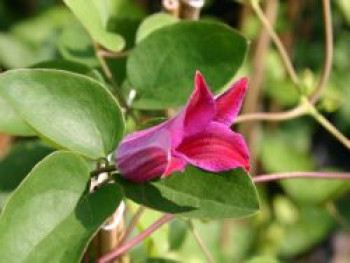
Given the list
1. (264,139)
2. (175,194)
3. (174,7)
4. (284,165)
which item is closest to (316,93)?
(174,7)

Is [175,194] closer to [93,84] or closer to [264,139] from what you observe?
[93,84]

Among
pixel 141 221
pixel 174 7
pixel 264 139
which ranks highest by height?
pixel 174 7

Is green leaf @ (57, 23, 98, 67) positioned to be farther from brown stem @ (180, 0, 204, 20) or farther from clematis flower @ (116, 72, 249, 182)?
clematis flower @ (116, 72, 249, 182)

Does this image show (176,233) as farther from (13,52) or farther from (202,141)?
(13,52)

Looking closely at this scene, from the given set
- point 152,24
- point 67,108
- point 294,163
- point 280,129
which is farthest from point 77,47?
point 280,129

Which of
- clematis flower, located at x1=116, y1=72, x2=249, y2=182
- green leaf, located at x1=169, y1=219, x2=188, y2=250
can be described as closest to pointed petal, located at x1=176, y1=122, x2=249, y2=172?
clematis flower, located at x1=116, y1=72, x2=249, y2=182

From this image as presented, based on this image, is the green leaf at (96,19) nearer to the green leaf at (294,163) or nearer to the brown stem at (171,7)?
the brown stem at (171,7)
